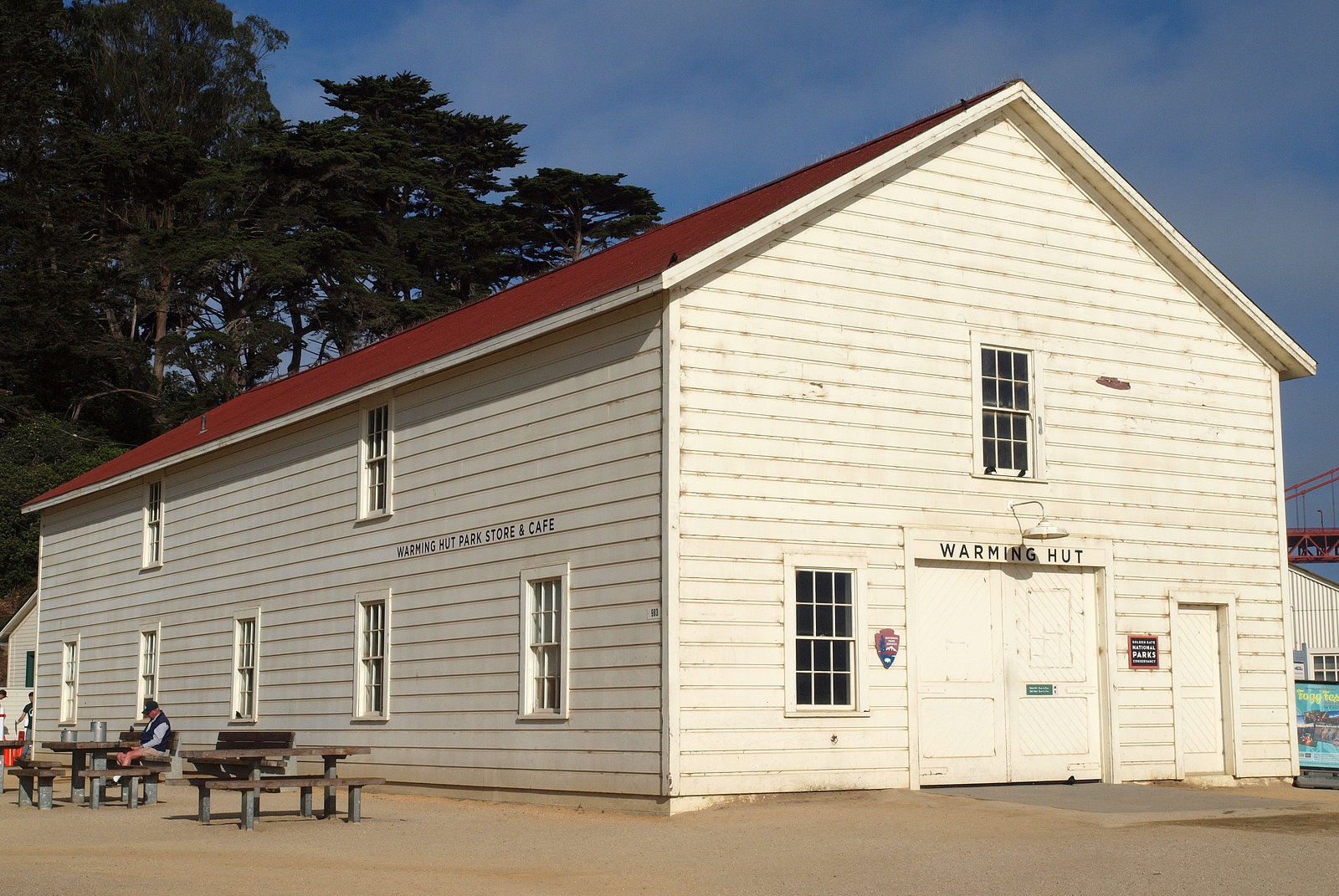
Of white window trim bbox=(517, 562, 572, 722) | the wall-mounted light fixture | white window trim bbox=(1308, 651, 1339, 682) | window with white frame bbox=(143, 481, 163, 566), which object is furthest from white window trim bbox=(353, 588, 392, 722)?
white window trim bbox=(1308, 651, 1339, 682)

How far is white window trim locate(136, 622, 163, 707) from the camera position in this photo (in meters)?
25.7

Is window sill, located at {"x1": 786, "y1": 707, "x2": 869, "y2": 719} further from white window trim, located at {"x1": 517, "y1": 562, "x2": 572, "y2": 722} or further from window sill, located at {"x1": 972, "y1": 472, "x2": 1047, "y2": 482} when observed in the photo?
window sill, located at {"x1": 972, "y1": 472, "x2": 1047, "y2": 482}

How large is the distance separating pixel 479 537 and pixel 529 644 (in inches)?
71.1

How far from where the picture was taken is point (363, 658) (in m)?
20.0

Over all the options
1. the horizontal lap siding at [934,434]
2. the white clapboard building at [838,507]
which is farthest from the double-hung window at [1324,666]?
the horizontal lap siding at [934,434]

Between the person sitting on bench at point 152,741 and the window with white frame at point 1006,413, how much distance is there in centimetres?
1015

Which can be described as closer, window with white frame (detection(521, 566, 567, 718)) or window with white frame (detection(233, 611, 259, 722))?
window with white frame (detection(521, 566, 567, 718))

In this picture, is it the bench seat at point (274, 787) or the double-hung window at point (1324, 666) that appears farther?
the double-hung window at point (1324, 666)

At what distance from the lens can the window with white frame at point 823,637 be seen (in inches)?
596

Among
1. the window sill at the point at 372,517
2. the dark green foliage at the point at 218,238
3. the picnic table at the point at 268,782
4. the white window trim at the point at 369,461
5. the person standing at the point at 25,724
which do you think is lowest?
the person standing at the point at 25,724

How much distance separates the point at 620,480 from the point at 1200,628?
8075 mm

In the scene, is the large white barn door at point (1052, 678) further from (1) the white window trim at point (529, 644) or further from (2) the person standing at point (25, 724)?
(2) the person standing at point (25, 724)

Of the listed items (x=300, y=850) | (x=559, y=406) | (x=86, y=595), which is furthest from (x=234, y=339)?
(x=300, y=850)

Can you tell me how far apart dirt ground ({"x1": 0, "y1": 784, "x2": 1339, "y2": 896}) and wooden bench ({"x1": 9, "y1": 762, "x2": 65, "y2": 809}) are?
0.45 metres
